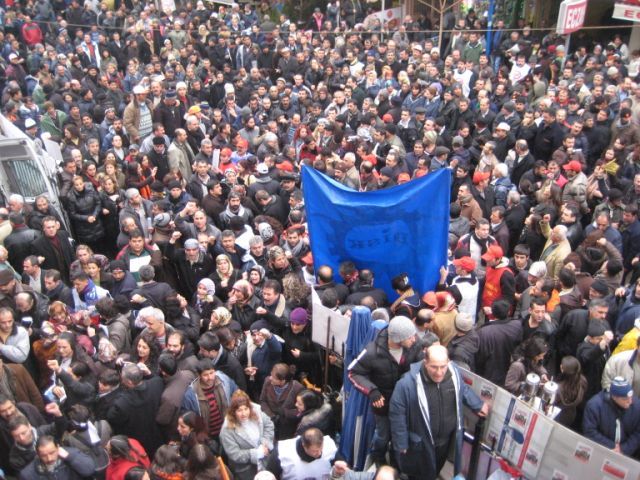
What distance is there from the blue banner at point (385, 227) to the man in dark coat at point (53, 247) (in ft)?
10.4

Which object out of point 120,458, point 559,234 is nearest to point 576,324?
point 559,234

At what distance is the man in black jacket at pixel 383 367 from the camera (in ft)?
16.0

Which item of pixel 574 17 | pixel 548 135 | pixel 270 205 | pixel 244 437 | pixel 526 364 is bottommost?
pixel 244 437

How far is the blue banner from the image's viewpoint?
6.47m

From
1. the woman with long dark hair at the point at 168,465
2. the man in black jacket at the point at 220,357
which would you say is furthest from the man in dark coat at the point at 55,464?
the man in black jacket at the point at 220,357

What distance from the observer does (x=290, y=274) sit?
6.69 meters

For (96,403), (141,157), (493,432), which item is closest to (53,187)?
(141,157)

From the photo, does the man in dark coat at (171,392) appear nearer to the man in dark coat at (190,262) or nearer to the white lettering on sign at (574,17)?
the man in dark coat at (190,262)

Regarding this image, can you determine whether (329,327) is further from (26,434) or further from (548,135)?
(548,135)

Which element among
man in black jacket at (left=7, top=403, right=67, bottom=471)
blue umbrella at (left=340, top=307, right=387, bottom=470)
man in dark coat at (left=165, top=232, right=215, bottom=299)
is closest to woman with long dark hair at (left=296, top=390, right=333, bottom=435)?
blue umbrella at (left=340, top=307, right=387, bottom=470)

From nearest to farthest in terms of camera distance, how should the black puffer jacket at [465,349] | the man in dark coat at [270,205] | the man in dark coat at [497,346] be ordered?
the black puffer jacket at [465,349] → the man in dark coat at [497,346] → the man in dark coat at [270,205]

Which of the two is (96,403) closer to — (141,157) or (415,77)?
(141,157)

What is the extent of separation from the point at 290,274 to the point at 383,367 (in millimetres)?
2014

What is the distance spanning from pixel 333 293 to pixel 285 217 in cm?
285
